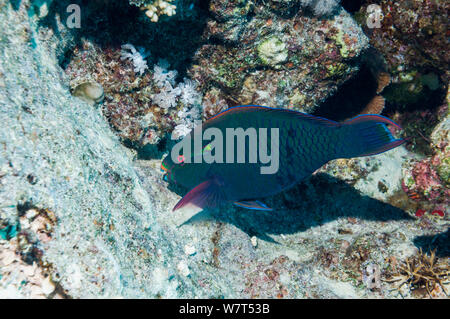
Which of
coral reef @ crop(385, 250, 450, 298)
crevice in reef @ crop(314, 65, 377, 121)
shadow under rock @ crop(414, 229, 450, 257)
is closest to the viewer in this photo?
coral reef @ crop(385, 250, 450, 298)

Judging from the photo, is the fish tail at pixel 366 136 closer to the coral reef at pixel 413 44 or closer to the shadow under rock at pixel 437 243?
the shadow under rock at pixel 437 243

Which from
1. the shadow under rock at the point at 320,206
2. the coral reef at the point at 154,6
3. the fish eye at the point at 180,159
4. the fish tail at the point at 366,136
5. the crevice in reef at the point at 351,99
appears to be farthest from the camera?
the crevice in reef at the point at 351,99

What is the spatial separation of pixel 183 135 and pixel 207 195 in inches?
43.1

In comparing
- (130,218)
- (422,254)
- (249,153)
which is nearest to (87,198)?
(130,218)

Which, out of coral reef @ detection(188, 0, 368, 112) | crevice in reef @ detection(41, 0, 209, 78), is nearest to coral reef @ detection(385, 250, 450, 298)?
coral reef @ detection(188, 0, 368, 112)

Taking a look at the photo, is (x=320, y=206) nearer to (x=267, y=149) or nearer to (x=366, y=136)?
(x=366, y=136)

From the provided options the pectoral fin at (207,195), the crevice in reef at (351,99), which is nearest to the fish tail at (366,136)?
the pectoral fin at (207,195)

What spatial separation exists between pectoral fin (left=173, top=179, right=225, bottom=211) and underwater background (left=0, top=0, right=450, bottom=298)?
495 mm

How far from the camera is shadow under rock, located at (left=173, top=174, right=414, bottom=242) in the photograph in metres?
4.16

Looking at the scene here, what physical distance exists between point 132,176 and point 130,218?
530 mm

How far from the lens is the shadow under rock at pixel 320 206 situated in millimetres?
4156

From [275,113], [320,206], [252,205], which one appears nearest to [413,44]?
[320,206]

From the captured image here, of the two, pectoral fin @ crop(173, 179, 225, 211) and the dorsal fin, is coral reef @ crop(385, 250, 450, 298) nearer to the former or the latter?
the dorsal fin

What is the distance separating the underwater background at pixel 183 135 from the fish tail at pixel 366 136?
4.21 feet
